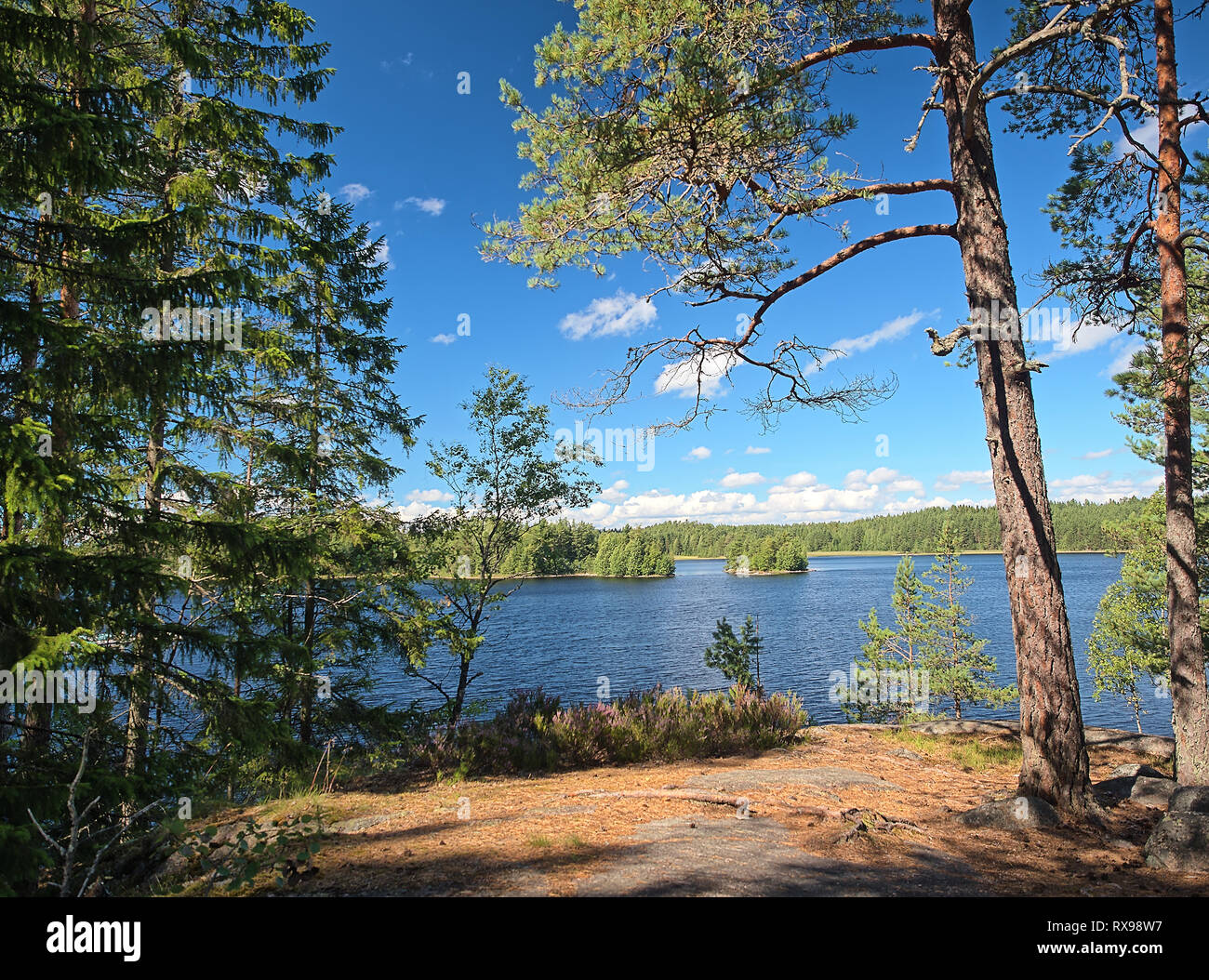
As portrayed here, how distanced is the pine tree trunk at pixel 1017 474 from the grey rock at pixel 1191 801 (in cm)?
71

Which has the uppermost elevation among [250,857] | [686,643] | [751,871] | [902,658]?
[250,857]

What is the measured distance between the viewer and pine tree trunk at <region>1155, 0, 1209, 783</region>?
808cm

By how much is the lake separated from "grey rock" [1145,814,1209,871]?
398 inches

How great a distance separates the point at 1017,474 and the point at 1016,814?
10.6ft

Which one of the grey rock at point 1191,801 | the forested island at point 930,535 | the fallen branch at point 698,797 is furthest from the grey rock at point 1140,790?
the forested island at point 930,535

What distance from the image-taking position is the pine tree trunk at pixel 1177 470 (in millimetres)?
8078

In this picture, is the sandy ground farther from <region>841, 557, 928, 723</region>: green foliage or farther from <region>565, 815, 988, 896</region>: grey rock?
<region>841, 557, 928, 723</region>: green foliage

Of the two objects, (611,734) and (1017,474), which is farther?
(611,734)

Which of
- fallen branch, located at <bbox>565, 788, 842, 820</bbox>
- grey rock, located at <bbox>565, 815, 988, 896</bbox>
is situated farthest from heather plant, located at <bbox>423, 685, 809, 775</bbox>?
grey rock, located at <bbox>565, 815, 988, 896</bbox>

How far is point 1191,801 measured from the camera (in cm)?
532

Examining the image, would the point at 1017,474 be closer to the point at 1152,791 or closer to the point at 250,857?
the point at 1152,791

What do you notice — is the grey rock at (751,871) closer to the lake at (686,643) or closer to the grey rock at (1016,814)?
the grey rock at (1016,814)

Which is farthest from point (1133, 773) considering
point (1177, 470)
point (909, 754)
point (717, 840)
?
point (717, 840)
